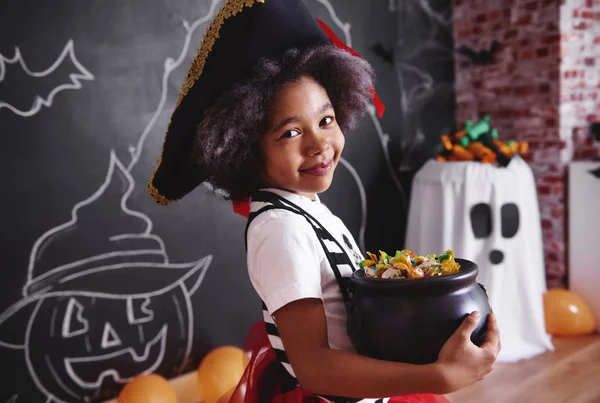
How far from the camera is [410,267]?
919mm

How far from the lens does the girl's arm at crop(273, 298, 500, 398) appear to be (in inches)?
32.3

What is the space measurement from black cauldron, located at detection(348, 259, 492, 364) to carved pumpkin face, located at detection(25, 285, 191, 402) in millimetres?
1561

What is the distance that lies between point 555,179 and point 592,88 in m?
0.57

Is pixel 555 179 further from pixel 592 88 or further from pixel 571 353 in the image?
pixel 571 353

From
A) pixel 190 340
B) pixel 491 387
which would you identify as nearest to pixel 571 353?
pixel 491 387

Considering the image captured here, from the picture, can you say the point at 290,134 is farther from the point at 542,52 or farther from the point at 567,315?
the point at 542,52

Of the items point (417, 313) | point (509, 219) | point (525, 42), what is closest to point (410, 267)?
point (417, 313)

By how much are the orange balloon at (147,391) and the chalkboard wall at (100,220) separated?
18 cm

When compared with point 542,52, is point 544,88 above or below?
below

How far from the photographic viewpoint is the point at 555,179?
124 inches

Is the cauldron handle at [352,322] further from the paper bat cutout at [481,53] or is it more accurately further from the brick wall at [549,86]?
the paper bat cutout at [481,53]

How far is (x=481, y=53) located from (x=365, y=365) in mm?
2909

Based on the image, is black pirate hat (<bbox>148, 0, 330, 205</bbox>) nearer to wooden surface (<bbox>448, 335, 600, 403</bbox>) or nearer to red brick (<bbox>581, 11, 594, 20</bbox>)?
wooden surface (<bbox>448, 335, 600, 403</bbox>)

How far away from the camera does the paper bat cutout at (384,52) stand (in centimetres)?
307
